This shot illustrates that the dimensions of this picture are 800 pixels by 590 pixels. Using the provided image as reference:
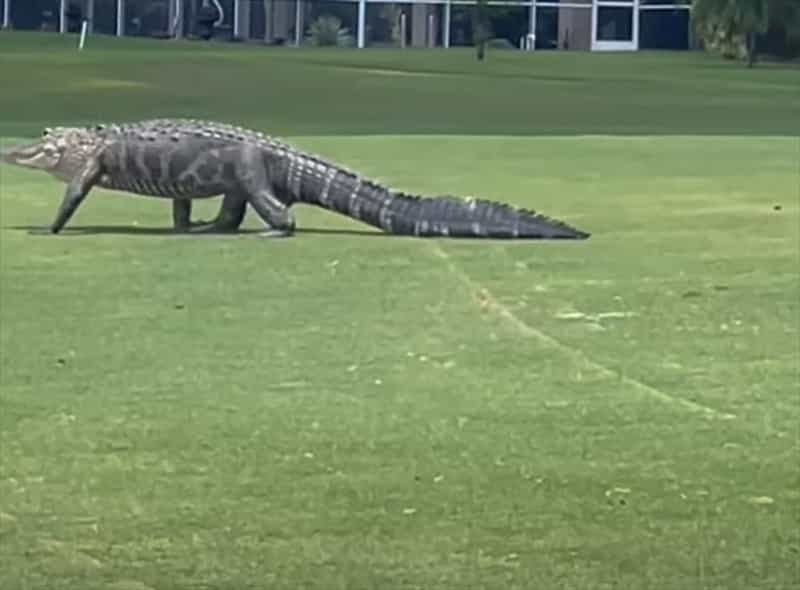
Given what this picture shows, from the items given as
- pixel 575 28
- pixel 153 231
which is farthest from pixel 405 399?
pixel 575 28

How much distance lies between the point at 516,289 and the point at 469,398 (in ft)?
10.4

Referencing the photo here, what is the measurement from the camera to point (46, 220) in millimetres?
15930

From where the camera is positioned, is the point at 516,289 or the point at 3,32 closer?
the point at 516,289

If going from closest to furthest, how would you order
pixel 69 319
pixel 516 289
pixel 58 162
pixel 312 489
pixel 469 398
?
pixel 312 489, pixel 469 398, pixel 69 319, pixel 516 289, pixel 58 162

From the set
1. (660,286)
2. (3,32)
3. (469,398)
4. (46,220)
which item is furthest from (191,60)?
(469,398)

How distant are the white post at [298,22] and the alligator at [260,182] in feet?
188

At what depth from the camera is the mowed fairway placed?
665cm

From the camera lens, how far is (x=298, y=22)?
2852 inches

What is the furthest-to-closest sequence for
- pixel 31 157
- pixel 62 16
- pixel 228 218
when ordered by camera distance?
pixel 62 16 < pixel 31 157 < pixel 228 218

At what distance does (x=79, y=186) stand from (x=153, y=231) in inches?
28.6

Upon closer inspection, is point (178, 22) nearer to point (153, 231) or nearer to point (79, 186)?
point (153, 231)

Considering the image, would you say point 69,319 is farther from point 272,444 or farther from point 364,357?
point 272,444

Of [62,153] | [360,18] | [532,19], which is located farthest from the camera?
[532,19]

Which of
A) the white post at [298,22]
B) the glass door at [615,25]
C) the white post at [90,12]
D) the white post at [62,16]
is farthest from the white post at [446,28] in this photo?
the white post at [62,16]
